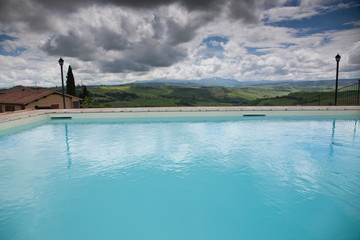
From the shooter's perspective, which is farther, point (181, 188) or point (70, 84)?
point (70, 84)

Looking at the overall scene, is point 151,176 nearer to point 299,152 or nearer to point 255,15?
point 299,152

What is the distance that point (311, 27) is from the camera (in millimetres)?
15898

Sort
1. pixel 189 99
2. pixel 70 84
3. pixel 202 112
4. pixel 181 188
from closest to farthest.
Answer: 1. pixel 181 188
2. pixel 202 112
3. pixel 70 84
4. pixel 189 99

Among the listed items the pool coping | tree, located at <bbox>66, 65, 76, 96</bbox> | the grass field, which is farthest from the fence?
tree, located at <bbox>66, 65, 76, 96</bbox>

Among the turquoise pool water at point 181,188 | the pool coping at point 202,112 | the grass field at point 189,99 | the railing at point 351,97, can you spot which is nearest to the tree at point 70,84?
the grass field at point 189,99

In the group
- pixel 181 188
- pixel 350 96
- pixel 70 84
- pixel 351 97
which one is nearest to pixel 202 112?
pixel 181 188

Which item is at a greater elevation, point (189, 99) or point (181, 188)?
point (189, 99)

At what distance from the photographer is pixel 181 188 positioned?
4.16 meters

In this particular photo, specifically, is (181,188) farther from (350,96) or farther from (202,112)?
(350,96)

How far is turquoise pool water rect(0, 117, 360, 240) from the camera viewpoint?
2936mm

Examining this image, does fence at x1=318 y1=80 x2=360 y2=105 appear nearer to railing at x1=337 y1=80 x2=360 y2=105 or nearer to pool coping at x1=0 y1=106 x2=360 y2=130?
railing at x1=337 y1=80 x2=360 y2=105

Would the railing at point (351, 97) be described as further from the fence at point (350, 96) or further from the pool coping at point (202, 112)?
the pool coping at point (202, 112)

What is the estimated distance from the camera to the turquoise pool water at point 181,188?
9.63ft

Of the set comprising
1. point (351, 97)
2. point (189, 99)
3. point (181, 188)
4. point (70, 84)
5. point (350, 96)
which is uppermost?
point (70, 84)
